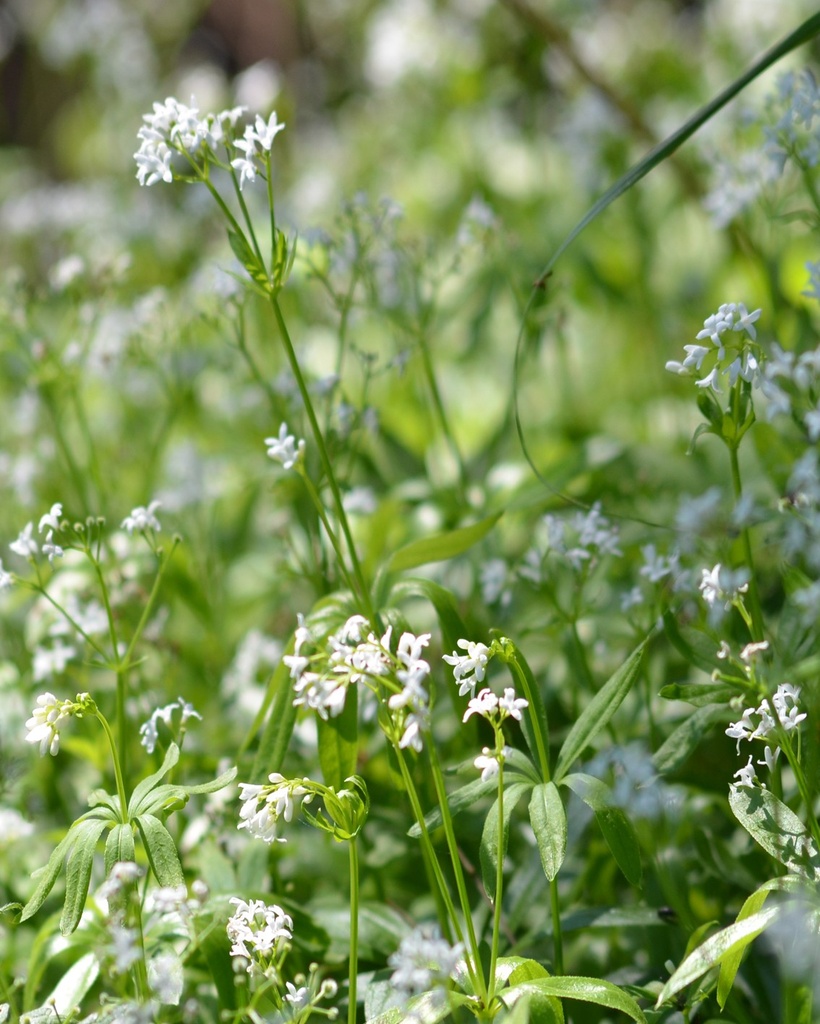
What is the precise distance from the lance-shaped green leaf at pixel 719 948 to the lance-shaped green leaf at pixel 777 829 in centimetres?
8

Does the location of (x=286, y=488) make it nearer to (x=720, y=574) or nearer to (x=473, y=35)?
(x=720, y=574)

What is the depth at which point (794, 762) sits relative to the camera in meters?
1.34

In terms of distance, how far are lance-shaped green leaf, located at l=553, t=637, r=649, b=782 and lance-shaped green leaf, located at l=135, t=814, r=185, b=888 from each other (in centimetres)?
50

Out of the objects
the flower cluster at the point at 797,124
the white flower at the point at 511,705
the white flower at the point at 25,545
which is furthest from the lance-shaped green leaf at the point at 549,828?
the flower cluster at the point at 797,124

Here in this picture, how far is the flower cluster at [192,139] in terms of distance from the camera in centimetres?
147

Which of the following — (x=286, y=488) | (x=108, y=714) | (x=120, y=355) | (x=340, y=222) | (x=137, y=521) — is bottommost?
(x=108, y=714)

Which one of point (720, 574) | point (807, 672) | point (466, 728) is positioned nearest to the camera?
point (807, 672)

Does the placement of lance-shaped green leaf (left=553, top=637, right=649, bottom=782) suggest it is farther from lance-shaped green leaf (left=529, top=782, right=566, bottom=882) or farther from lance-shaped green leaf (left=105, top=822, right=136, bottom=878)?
lance-shaped green leaf (left=105, top=822, right=136, bottom=878)

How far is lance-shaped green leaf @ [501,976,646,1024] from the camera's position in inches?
51.5

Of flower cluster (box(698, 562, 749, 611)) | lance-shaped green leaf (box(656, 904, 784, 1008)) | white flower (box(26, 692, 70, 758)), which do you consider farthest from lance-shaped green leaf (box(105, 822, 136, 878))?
flower cluster (box(698, 562, 749, 611))

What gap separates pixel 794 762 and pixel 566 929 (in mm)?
484

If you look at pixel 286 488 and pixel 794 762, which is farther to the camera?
pixel 286 488

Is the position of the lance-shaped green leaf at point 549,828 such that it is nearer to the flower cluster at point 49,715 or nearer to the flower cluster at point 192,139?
the flower cluster at point 49,715

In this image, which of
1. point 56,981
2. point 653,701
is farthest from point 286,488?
point 56,981
